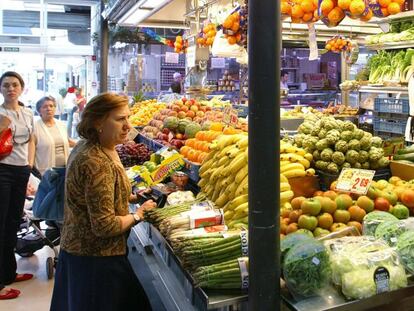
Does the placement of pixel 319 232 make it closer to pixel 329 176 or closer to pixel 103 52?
pixel 329 176

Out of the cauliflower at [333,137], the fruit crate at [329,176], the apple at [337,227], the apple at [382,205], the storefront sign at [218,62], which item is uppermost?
the storefront sign at [218,62]

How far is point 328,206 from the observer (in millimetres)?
2365

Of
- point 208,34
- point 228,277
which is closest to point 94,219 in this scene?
point 228,277

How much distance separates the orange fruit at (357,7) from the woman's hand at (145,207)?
87.1 inches

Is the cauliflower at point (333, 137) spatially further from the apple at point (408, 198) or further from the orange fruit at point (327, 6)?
the orange fruit at point (327, 6)

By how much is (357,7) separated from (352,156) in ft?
4.75

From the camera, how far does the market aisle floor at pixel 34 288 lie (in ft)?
13.4

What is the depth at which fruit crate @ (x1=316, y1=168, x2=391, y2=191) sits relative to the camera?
2.83 metres

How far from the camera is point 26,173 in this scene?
4477mm

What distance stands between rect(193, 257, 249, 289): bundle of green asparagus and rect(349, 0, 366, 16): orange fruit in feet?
8.30

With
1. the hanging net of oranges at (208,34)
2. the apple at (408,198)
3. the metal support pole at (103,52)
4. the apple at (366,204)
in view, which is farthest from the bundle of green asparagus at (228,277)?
the metal support pole at (103,52)

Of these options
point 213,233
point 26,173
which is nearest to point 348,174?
point 213,233

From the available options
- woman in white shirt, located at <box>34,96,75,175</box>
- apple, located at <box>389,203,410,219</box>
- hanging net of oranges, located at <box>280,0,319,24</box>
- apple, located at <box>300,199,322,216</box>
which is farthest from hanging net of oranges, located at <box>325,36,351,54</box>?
apple, located at <box>300,199,322,216</box>

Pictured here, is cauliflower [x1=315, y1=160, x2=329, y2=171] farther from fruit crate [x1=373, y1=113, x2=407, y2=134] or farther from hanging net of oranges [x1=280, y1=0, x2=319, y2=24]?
fruit crate [x1=373, y1=113, x2=407, y2=134]
